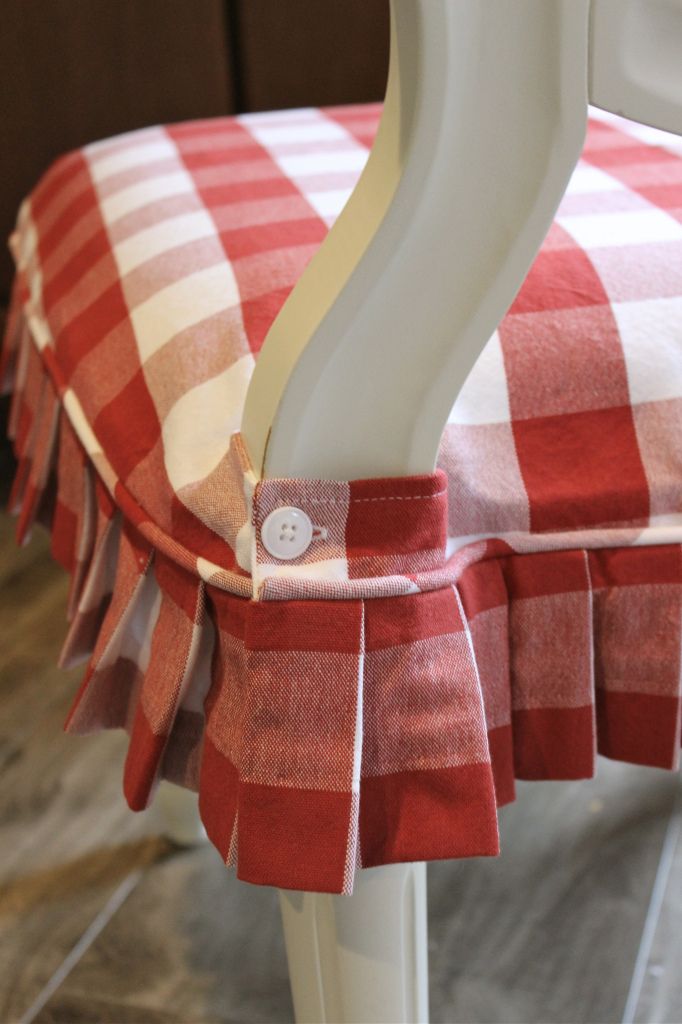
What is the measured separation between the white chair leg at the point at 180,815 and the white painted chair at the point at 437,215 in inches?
16.7

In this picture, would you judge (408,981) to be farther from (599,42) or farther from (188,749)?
(599,42)

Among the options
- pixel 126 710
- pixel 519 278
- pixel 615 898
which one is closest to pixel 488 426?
pixel 519 278

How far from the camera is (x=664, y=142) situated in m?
0.72

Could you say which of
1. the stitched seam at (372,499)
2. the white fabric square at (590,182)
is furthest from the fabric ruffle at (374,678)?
the white fabric square at (590,182)

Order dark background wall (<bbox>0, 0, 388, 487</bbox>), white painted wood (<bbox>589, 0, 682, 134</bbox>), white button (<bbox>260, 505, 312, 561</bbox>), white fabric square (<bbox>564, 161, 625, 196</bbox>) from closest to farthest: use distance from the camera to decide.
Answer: white painted wood (<bbox>589, 0, 682, 134</bbox>), white button (<bbox>260, 505, 312, 561</bbox>), white fabric square (<bbox>564, 161, 625, 196</bbox>), dark background wall (<bbox>0, 0, 388, 487</bbox>)

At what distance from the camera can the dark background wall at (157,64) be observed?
134 centimetres

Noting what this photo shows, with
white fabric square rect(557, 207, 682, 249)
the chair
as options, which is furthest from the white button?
white fabric square rect(557, 207, 682, 249)

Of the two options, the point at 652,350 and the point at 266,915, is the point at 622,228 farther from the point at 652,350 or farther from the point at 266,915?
the point at 266,915

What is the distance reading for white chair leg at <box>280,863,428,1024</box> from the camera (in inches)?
17.4

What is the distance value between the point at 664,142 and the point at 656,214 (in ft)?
0.69

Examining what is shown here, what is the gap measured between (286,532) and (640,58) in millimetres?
191

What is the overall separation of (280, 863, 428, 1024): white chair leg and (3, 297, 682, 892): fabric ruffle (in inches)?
2.0

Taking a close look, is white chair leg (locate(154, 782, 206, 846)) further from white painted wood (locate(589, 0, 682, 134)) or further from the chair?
white painted wood (locate(589, 0, 682, 134))

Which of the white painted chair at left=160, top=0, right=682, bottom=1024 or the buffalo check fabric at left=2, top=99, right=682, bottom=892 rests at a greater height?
the white painted chair at left=160, top=0, right=682, bottom=1024
